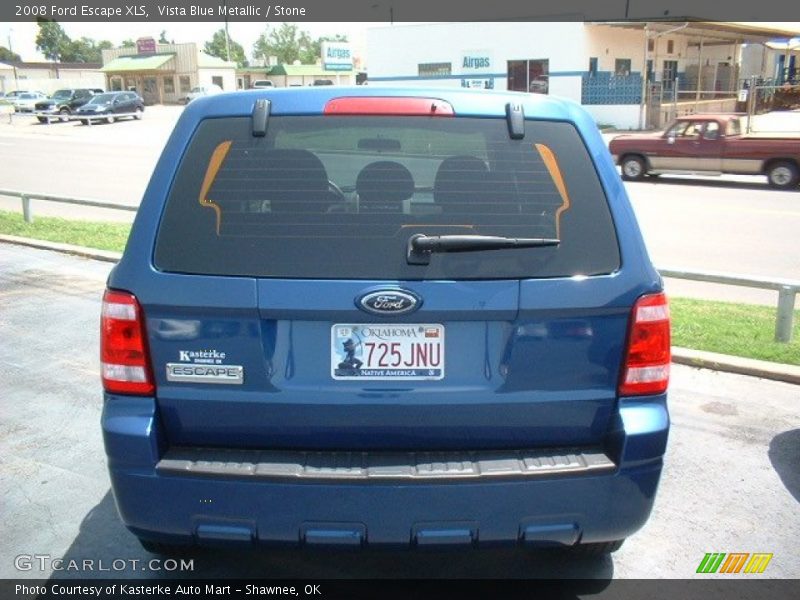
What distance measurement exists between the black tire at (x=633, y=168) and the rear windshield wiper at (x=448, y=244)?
17472 mm

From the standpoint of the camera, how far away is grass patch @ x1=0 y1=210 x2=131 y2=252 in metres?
10.3

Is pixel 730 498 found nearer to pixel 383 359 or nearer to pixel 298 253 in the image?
pixel 383 359

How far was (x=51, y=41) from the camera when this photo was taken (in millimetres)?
129000

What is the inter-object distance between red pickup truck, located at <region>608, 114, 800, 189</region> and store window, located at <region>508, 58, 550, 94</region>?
1546 centimetres

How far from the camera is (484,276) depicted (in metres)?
2.66

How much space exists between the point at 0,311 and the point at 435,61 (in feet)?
106

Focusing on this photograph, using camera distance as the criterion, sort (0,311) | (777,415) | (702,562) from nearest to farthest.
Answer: (702,562)
(777,415)
(0,311)

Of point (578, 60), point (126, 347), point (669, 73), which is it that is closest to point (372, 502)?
point (126, 347)

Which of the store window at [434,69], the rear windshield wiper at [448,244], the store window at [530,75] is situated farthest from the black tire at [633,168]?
the store window at [434,69]

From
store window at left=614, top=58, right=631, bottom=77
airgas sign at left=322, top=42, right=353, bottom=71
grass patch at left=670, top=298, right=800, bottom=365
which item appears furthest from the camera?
airgas sign at left=322, top=42, right=353, bottom=71

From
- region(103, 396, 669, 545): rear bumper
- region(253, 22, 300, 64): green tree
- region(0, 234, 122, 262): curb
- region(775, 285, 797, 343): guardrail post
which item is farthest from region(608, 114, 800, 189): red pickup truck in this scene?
region(253, 22, 300, 64): green tree

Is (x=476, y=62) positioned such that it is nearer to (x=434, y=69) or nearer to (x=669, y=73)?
(x=434, y=69)

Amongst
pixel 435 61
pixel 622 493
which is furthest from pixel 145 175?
pixel 435 61

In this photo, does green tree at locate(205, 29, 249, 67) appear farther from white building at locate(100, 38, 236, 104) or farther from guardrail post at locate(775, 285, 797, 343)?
guardrail post at locate(775, 285, 797, 343)
